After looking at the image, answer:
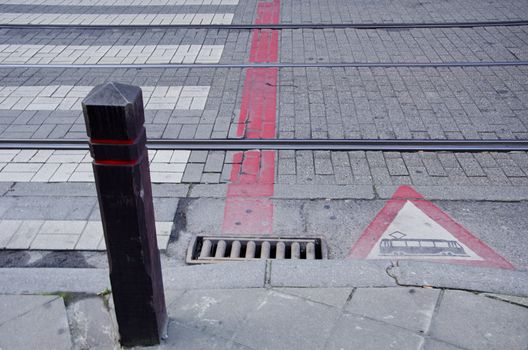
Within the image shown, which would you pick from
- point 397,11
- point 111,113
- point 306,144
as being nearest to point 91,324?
point 111,113

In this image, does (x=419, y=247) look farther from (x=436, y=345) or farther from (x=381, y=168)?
(x=381, y=168)

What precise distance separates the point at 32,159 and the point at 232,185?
1.96m

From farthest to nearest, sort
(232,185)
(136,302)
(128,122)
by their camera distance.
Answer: (232,185) → (136,302) → (128,122)

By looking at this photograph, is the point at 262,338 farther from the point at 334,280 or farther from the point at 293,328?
the point at 334,280

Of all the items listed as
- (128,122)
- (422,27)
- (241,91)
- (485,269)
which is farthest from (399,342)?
(422,27)

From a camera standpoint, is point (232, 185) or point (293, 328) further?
point (232, 185)

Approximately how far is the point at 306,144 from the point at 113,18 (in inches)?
219

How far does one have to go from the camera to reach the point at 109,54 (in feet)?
26.1

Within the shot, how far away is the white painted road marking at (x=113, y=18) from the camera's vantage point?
9406 millimetres

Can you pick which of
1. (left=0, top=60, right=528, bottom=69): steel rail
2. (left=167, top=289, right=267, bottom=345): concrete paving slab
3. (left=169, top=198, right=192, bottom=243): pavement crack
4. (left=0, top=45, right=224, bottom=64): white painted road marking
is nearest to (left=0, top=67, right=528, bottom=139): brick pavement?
(left=0, top=60, right=528, bottom=69): steel rail

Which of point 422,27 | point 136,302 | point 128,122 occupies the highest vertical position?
point 128,122

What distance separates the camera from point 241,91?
680 cm

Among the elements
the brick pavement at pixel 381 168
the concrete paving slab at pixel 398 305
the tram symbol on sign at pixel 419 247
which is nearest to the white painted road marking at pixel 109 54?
the brick pavement at pixel 381 168

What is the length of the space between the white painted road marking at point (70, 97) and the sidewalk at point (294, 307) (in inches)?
122
